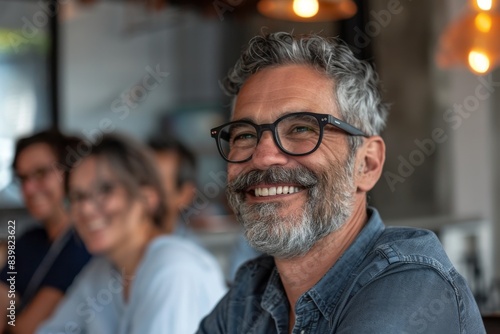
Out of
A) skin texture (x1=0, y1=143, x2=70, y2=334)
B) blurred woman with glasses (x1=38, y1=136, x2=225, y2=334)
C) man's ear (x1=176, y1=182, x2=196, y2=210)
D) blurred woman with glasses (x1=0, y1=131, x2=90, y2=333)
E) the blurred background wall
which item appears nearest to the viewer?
blurred woman with glasses (x1=38, y1=136, x2=225, y2=334)

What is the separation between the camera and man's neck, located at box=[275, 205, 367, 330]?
131 cm

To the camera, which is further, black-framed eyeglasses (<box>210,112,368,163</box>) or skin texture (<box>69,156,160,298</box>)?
skin texture (<box>69,156,160,298</box>)

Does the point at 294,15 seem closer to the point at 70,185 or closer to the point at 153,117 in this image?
the point at 70,185

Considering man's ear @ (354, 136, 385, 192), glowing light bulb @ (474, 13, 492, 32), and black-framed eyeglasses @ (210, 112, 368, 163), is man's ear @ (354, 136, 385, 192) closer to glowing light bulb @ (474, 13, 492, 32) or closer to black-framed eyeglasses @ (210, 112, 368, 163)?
black-framed eyeglasses @ (210, 112, 368, 163)

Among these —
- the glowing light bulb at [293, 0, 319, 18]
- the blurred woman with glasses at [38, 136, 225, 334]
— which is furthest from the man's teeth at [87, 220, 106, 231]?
the glowing light bulb at [293, 0, 319, 18]

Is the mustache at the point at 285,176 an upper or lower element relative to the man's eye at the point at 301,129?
lower

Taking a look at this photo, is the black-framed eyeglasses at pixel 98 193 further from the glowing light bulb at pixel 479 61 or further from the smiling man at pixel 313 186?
the glowing light bulb at pixel 479 61

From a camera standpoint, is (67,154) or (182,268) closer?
(182,268)

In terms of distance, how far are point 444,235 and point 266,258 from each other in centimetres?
351

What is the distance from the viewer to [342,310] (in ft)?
3.90

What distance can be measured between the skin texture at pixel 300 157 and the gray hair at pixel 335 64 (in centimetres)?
1

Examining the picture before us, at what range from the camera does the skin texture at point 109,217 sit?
2160 mm

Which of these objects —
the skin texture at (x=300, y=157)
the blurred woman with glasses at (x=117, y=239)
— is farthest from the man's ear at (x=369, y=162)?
the blurred woman with glasses at (x=117, y=239)

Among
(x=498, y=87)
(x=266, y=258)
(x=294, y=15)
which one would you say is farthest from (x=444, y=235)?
(x=266, y=258)
